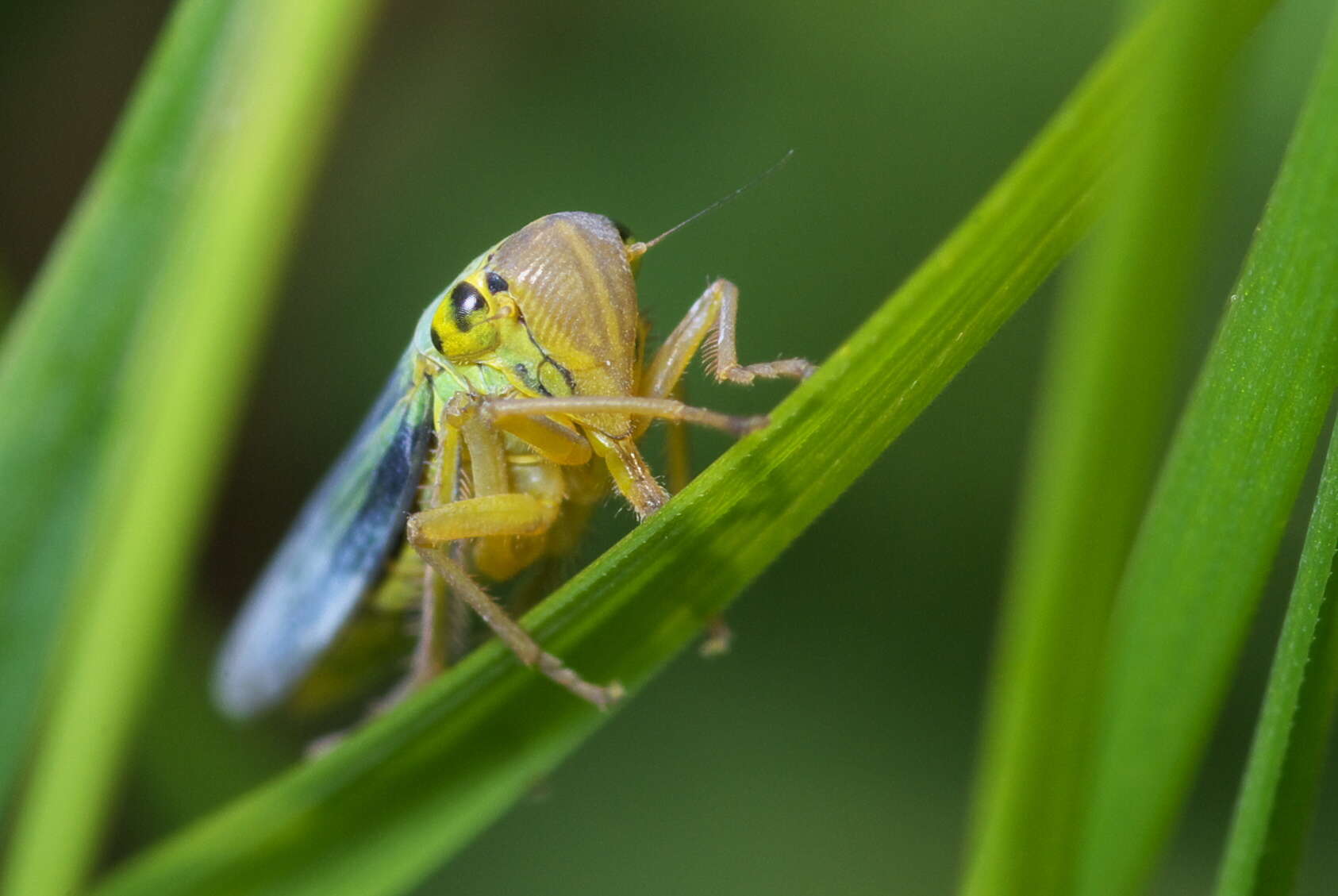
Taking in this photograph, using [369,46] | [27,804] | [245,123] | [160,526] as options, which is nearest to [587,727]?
[160,526]

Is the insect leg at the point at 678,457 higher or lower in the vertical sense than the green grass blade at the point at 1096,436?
lower

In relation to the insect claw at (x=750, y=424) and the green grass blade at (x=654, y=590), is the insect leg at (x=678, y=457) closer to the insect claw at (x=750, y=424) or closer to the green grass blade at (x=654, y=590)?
the green grass blade at (x=654, y=590)

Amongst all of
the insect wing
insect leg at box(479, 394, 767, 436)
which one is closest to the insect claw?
insect leg at box(479, 394, 767, 436)

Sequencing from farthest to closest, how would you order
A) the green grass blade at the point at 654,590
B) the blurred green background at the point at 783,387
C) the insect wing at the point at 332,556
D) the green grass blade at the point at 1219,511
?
the blurred green background at the point at 783,387, the insect wing at the point at 332,556, the green grass blade at the point at 654,590, the green grass blade at the point at 1219,511

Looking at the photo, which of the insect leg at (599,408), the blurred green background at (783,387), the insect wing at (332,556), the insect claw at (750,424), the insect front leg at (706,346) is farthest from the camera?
the blurred green background at (783,387)

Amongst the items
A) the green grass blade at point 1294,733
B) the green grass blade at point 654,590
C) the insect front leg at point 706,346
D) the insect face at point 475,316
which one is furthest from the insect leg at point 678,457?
the green grass blade at point 1294,733

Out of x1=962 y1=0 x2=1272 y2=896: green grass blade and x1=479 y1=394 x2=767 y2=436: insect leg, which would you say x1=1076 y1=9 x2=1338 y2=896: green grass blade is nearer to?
x1=962 y1=0 x2=1272 y2=896: green grass blade

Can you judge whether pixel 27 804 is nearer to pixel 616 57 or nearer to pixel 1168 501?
pixel 1168 501

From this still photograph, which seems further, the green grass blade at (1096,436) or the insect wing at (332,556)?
the insect wing at (332,556)
